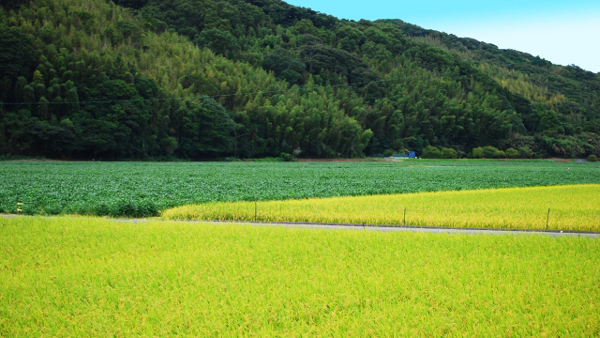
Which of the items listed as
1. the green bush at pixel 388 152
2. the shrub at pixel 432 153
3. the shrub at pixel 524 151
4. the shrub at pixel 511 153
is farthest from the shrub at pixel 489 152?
the green bush at pixel 388 152

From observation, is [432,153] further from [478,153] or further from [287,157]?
[287,157]

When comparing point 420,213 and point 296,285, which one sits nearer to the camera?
point 296,285

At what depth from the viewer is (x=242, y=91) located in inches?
2645

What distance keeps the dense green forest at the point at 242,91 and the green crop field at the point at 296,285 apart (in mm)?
42738

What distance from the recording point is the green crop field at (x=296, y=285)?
5223 millimetres

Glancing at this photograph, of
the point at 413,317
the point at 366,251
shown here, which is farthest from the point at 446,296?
the point at 366,251

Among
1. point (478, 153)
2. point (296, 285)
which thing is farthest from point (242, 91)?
point (296, 285)

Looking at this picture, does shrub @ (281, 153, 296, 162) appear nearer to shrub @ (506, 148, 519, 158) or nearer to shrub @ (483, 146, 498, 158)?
shrub @ (483, 146, 498, 158)

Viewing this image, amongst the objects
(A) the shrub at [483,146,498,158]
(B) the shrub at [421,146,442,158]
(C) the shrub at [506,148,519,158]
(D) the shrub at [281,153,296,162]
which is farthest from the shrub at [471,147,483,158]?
(D) the shrub at [281,153,296,162]

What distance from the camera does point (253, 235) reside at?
10.0 meters

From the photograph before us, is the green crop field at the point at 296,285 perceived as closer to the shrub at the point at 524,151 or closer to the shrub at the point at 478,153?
the shrub at the point at 478,153

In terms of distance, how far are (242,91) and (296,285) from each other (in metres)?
62.9

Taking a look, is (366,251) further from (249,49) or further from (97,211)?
(249,49)

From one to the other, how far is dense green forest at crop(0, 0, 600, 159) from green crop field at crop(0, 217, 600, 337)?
1683 inches
